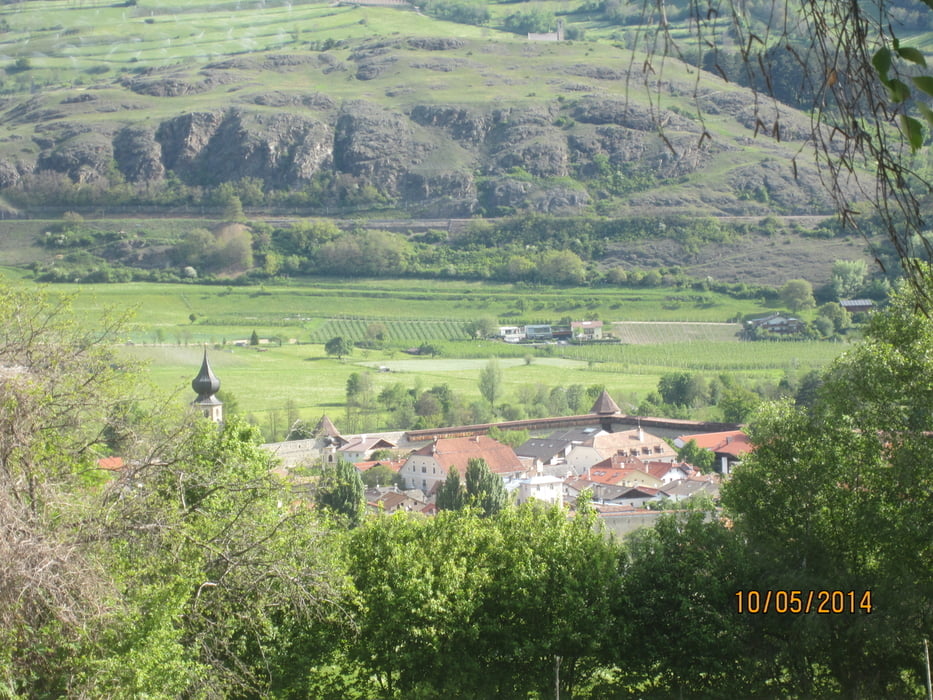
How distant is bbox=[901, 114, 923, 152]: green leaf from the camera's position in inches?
128

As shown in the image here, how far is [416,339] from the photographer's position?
97.6 meters

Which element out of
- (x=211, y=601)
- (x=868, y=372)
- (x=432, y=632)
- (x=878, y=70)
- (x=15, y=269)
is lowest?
(x=15, y=269)

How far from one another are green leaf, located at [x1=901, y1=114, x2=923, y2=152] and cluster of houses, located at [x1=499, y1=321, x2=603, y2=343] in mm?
94544

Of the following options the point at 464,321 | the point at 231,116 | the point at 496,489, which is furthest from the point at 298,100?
the point at 496,489

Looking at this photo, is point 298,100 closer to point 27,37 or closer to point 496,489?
point 27,37

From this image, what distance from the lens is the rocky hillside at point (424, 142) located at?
133 m

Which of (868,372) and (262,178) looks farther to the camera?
(262,178)

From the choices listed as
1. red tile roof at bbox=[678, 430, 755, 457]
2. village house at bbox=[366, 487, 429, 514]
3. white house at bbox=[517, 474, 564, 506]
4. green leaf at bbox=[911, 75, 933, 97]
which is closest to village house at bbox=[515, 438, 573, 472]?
white house at bbox=[517, 474, 564, 506]

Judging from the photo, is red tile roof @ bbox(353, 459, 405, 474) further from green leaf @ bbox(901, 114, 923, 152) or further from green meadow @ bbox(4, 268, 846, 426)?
green leaf @ bbox(901, 114, 923, 152)

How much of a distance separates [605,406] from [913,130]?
6832cm

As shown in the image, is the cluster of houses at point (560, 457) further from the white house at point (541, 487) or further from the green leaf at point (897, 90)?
the green leaf at point (897, 90)

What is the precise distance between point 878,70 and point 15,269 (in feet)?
406

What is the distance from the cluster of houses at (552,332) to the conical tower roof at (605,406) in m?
26.5

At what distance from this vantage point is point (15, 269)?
117375 mm
